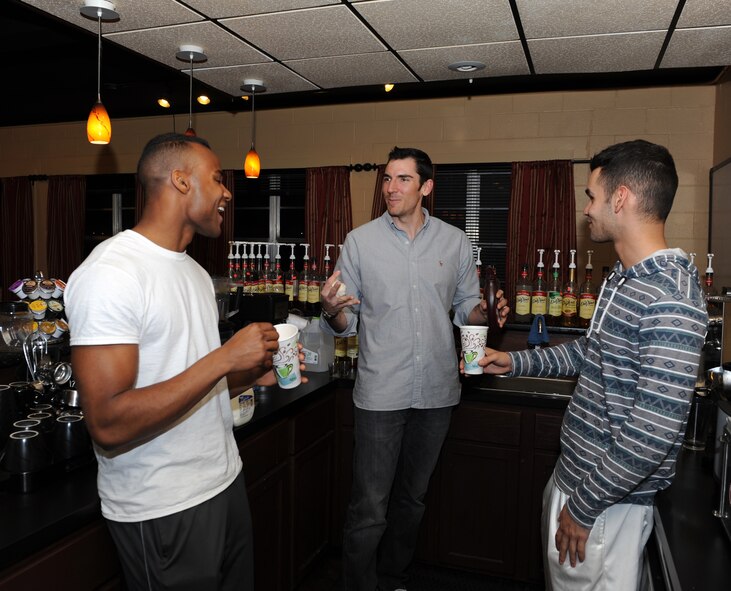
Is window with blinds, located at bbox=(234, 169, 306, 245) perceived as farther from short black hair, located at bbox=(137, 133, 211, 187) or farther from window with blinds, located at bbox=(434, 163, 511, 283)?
short black hair, located at bbox=(137, 133, 211, 187)

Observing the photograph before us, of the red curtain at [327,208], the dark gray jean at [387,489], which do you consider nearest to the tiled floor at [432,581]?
the dark gray jean at [387,489]

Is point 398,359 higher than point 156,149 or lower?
lower

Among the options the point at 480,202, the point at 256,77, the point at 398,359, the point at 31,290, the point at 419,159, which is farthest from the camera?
the point at 480,202

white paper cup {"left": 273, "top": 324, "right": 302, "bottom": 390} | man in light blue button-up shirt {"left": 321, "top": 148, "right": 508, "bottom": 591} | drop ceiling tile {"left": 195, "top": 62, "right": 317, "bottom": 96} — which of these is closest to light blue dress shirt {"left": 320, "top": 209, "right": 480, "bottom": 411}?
man in light blue button-up shirt {"left": 321, "top": 148, "right": 508, "bottom": 591}

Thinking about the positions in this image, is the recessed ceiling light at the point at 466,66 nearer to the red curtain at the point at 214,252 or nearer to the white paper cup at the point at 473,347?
the white paper cup at the point at 473,347

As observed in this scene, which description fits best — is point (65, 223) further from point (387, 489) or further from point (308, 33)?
point (387, 489)

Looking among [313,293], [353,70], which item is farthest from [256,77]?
[313,293]

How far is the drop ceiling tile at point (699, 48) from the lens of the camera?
128 inches

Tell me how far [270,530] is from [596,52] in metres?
3.29

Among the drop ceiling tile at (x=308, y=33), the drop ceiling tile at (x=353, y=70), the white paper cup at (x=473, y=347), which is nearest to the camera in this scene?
the white paper cup at (x=473, y=347)

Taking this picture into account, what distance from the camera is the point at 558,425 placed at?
9.55 feet

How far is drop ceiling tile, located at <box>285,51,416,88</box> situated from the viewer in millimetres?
3926

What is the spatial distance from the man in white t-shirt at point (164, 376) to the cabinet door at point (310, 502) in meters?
1.10

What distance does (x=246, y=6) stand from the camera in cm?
303
